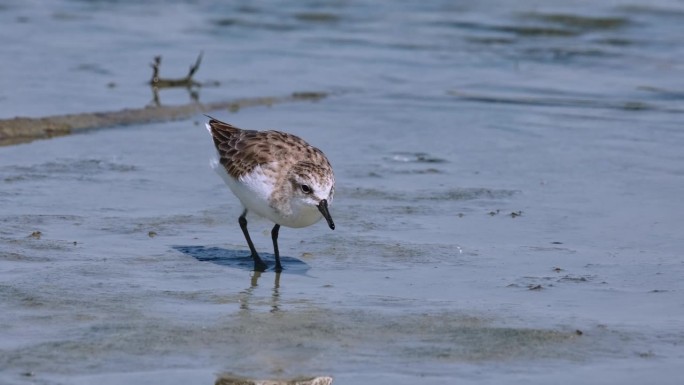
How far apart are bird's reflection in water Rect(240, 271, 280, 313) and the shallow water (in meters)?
0.03

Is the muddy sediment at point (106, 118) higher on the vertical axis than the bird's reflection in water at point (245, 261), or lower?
lower

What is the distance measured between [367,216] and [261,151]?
56.4 inches

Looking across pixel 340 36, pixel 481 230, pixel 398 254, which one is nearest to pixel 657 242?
pixel 481 230

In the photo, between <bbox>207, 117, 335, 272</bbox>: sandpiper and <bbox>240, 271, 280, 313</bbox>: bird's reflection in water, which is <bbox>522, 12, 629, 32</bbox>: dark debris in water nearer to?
<bbox>207, 117, 335, 272</bbox>: sandpiper

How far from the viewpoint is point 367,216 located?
9.51m

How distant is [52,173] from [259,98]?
13.2ft

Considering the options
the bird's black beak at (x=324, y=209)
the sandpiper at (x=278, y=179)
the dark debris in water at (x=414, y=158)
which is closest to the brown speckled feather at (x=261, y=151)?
the sandpiper at (x=278, y=179)

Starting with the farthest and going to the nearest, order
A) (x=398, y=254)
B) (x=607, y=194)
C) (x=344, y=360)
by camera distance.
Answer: (x=607, y=194) → (x=398, y=254) → (x=344, y=360)

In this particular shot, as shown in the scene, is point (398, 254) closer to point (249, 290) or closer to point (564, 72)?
point (249, 290)

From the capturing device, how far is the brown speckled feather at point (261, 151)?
8.23 m

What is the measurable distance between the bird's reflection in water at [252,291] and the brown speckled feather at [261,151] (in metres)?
0.70

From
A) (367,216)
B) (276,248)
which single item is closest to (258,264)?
(276,248)

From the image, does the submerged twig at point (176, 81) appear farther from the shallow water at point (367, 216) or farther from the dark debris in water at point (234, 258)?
the dark debris in water at point (234, 258)

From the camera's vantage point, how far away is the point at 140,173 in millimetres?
10688
